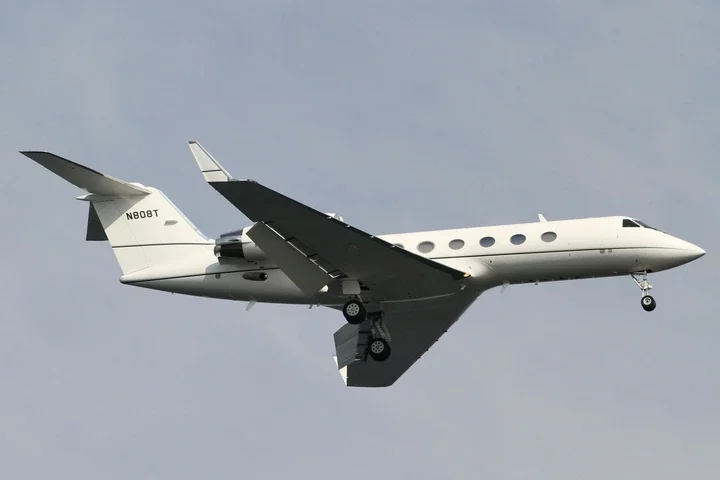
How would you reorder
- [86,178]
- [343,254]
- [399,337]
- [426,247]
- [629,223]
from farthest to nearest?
[399,337]
[86,178]
[426,247]
[629,223]
[343,254]

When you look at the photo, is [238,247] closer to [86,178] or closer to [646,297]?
[86,178]

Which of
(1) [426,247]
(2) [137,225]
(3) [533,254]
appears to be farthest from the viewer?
(2) [137,225]

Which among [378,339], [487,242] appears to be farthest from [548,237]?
[378,339]

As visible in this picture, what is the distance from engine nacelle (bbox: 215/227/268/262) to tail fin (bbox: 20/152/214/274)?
1346 millimetres

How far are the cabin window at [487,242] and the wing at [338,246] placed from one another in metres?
0.83

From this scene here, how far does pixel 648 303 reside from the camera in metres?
23.8

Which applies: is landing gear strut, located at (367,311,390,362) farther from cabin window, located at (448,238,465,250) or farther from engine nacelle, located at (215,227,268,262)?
engine nacelle, located at (215,227,268,262)

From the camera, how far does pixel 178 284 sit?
82.4 ft

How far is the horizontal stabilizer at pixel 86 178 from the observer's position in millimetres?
23141

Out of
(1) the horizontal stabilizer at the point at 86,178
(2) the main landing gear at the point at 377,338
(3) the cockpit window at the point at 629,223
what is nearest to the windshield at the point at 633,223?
(3) the cockpit window at the point at 629,223

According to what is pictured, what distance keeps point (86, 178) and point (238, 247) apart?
419 centimetres

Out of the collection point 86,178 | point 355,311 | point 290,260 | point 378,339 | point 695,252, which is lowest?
point 378,339

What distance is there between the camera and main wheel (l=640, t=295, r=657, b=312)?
23750 millimetres

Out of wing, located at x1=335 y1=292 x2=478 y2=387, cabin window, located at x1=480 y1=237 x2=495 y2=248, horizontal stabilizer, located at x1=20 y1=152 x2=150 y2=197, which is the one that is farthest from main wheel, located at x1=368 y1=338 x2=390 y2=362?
horizontal stabilizer, located at x1=20 y1=152 x2=150 y2=197
